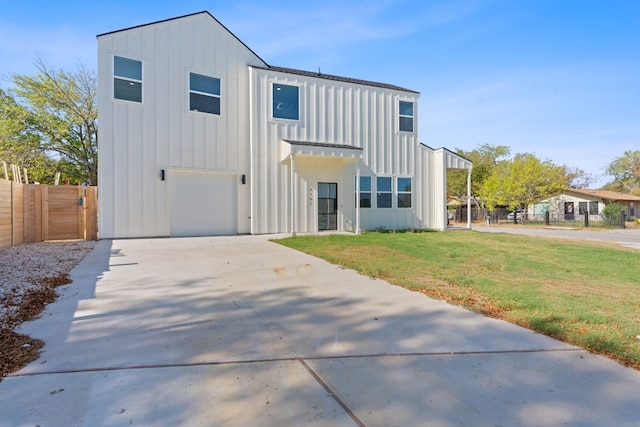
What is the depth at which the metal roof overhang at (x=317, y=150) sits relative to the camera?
12148mm

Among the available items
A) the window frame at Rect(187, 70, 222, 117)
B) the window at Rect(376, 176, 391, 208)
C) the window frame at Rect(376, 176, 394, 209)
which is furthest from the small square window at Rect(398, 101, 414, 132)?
the window frame at Rect(187, 70, 222, 117)

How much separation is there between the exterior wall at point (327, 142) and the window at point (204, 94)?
4.42 feet

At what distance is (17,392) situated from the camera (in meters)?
2.18

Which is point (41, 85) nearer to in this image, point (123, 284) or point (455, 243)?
point (123, 284)

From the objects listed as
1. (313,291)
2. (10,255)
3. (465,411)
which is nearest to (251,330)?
(313,291)

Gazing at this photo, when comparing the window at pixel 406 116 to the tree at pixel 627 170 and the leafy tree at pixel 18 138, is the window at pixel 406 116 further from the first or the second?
the tree at pixel 627 170

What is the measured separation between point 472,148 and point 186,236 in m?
41.1

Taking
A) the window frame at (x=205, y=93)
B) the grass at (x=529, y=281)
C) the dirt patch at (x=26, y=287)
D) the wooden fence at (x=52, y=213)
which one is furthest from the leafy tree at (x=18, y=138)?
the grass at (x=529, y=281)

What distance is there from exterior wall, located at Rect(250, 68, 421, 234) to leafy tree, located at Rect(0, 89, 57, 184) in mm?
14899

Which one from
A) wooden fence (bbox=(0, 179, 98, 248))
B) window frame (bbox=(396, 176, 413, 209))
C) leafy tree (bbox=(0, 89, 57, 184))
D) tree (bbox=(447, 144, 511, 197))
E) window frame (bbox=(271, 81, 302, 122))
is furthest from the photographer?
tree (bbox=(447, 144, 511, 197))

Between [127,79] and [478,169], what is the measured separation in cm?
3442

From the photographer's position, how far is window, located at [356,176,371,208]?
14539mm

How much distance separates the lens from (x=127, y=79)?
11.0 m

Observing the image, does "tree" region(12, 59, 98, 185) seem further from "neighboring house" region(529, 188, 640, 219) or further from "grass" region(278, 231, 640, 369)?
"neighboring house" region(529, 188, 640, 219)
